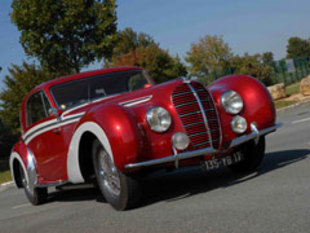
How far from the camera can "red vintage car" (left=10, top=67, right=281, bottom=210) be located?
508cm

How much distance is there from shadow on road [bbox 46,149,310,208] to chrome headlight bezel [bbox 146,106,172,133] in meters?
0.61

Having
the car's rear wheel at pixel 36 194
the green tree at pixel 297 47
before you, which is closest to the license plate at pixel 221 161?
the car's rear wheel at pixel 36 194

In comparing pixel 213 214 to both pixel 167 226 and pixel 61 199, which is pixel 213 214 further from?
pixel 61 199

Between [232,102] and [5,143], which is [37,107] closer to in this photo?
[232,102]

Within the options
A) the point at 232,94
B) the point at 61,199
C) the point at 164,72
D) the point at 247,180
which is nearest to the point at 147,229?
the point at 247,180

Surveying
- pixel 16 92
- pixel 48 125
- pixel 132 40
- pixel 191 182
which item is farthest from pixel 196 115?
pixel 132 40

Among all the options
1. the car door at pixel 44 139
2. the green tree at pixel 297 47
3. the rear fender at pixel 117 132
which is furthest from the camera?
the green tree at pixel 297 47

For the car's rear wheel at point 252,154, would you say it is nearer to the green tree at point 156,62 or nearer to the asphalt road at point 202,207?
the asphalt road at point 202,207

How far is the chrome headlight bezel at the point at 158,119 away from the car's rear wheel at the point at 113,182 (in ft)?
1.89

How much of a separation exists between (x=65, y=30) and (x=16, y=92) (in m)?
23.1

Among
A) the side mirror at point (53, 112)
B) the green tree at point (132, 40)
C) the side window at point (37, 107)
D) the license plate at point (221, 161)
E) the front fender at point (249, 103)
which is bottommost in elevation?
the license plate at point (221, 161)

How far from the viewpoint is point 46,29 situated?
20328mm

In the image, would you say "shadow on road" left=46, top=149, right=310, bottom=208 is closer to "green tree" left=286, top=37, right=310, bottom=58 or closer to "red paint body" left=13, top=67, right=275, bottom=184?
"red paint body" left=13, top=67, right=275, bottom=184

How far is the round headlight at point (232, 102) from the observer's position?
18.9 ft
